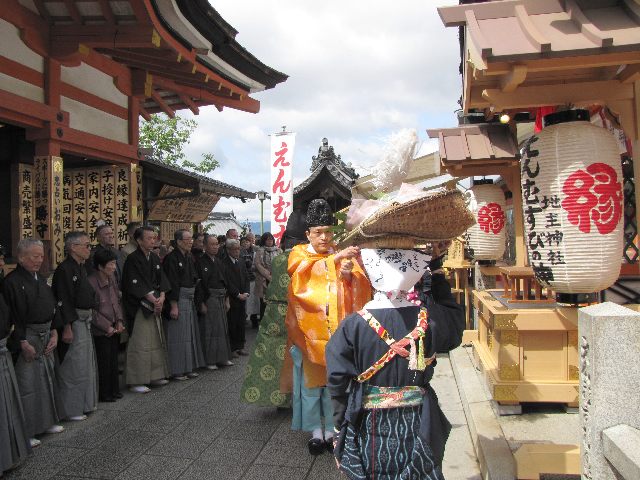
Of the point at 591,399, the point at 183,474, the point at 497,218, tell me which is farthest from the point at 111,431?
the point at 497,218

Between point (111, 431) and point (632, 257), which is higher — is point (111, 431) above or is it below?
below

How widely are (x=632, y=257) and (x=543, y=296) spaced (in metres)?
1.02

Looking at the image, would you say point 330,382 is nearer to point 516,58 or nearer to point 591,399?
point 591,399

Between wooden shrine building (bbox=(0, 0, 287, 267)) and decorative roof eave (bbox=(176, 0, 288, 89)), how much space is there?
16 mm

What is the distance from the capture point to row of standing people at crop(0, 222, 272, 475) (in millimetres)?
4301

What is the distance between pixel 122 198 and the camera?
25.7 feet

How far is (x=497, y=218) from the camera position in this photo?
6902 millimetres

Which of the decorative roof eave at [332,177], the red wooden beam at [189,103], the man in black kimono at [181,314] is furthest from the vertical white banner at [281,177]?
the man in black kimono at [181,314]

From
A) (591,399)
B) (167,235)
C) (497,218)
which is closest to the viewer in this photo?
(591,399)

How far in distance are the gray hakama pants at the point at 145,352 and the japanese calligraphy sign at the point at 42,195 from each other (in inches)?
63.8

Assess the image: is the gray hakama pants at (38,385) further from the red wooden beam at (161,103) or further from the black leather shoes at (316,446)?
the red wooden beam at (161,103)

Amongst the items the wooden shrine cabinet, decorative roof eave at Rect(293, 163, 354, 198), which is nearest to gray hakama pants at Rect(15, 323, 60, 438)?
the wooden shrine cabinet

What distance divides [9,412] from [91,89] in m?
4.93

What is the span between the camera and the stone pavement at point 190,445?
3949mm
